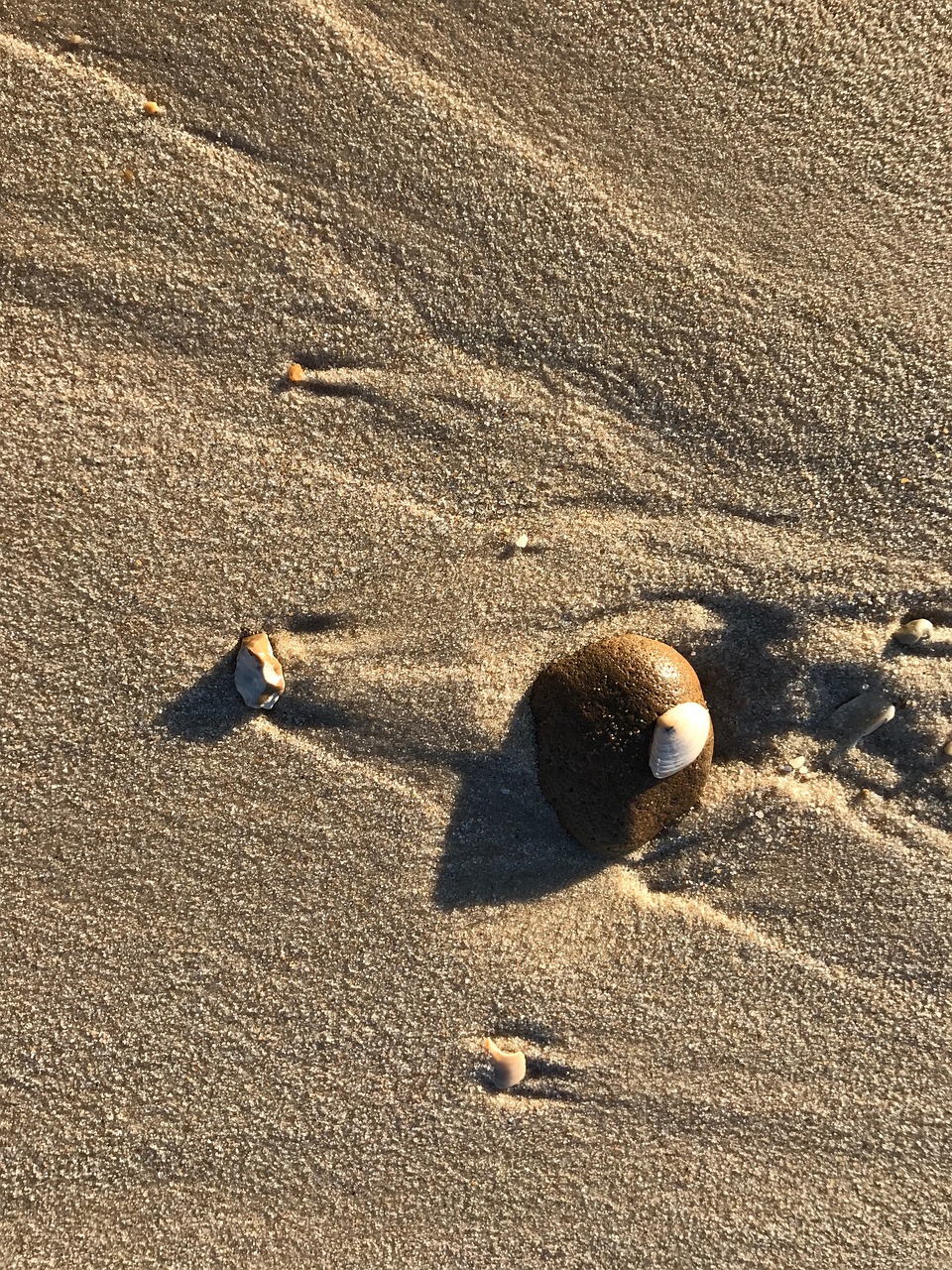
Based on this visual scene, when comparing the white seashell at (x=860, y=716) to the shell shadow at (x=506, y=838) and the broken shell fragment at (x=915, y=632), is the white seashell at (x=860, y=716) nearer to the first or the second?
the broken shell fragment at (x=915, y=632)

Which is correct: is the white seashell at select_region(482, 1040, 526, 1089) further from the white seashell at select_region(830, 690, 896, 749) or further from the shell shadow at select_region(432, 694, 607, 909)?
the white seashell at select_region(830, 690, 896, 749)

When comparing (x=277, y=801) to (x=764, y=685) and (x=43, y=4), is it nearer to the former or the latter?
(x=764, y=685)

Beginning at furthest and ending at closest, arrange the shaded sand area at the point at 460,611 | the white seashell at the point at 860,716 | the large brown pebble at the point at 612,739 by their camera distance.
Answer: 1. the white seashell at the point at 860,716
2. the large brown pebble at the point at 612,739
3. the shaded sand area at the point at 460,611

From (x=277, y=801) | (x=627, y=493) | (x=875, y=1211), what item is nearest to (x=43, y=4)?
(x=627, y=493)

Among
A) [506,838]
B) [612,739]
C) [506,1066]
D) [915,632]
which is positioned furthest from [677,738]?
[506,1066]

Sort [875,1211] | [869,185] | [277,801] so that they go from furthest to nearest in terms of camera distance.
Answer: [875,1211] < [277,801] < [869,185]

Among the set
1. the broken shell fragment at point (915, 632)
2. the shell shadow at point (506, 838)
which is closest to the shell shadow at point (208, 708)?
the shell shadow at point (506, 838)

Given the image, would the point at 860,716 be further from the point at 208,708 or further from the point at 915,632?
the point at 208,708
